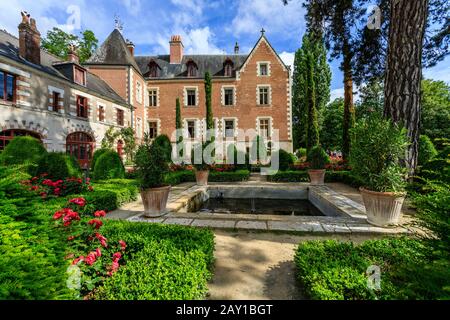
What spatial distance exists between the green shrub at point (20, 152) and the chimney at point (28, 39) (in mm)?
8344

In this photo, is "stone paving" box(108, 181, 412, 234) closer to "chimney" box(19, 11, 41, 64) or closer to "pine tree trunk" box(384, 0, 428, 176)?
"pine tree trunk" box(384, 0, 428, 176)

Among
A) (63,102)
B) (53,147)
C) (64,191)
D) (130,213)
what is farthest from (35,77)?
(130,213)

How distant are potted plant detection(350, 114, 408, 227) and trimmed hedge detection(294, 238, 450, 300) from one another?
63.3 inches

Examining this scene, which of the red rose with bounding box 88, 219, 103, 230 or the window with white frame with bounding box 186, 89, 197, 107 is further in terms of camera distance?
the window with white frame with bounding box 186, 89, 197, 107

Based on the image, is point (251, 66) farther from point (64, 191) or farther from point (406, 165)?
point (64, 191)

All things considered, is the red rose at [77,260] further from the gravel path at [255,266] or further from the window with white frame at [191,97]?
the window with white frame at [191,97]

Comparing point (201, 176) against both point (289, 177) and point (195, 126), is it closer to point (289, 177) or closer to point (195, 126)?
point (289, 177)

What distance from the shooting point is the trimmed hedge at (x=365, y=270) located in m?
1.54

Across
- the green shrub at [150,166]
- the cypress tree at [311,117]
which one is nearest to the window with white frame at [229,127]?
the cypress tree at [311,117]

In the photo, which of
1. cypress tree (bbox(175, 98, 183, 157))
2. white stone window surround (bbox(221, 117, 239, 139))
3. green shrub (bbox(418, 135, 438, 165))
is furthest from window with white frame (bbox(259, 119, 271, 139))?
green shrub (bbox(418, 135, 438, 165))

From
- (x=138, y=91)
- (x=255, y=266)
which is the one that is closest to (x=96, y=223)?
(x=255, y=266)

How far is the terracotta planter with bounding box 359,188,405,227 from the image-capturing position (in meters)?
4.20

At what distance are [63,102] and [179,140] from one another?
34.3 ft
